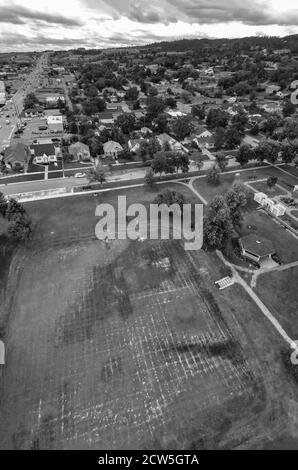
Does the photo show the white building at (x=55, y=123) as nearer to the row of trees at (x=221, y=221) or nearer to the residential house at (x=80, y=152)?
the residential house at (x=80, y=152)

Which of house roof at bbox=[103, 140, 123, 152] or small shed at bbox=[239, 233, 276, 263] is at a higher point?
house roof at bbox=[103, 140, 123, 152]

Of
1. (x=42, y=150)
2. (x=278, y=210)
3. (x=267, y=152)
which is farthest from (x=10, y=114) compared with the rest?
(x=278, y=210)

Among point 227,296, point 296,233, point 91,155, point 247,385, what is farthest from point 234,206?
point 91,155

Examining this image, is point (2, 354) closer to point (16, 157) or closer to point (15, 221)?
point (15, 221)

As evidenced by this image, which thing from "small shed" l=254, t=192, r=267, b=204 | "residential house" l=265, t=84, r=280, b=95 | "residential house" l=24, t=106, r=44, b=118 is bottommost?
"small shed" l=254, t=192, r=267, b=204

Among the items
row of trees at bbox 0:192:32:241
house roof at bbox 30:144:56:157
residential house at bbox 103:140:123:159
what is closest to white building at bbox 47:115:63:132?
house roof at bbox 30:144:56:157

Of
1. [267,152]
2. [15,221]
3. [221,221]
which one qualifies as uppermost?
[267,152]

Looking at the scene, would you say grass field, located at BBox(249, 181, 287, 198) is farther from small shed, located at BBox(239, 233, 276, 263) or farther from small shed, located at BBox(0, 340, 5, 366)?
small shed, located at BBox(0, 340, 5, 366)
